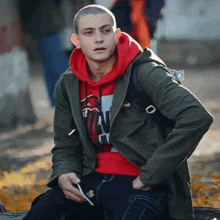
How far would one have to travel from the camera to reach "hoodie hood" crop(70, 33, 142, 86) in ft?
9.25

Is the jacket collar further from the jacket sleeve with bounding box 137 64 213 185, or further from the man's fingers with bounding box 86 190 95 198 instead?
the man's fingers with bounding box 86 190 95 198

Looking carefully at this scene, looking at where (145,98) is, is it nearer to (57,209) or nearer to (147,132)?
(147,132)

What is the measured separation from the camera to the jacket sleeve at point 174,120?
8.63 feet

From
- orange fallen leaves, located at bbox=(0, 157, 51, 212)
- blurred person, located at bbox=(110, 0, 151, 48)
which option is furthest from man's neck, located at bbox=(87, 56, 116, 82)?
orange fallen leaves, located at bbox=(0, 157, 51, 212)

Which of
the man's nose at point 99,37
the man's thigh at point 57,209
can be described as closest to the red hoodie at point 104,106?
the man's nose at point 99,37

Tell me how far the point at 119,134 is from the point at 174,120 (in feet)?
1.04

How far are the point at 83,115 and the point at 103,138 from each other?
19 cm

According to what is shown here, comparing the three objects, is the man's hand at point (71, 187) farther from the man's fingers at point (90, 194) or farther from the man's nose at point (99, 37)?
the man's nose at point (99, 37)

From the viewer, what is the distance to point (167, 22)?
466 centimetres

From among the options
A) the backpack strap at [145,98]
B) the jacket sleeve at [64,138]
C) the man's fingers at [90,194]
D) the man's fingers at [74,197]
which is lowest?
the man's fingers at [74,197]

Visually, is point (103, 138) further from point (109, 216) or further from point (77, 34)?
point (77, 34)

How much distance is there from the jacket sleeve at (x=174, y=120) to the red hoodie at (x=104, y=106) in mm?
173

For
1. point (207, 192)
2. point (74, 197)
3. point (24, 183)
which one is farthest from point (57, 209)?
A: point (24, 183)

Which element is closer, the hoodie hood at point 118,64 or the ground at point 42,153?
the hoodie hood at point 118,64
